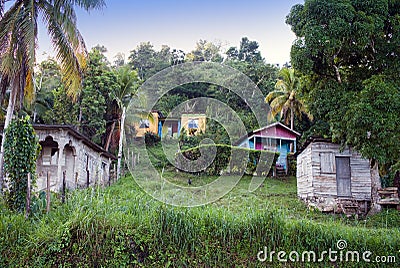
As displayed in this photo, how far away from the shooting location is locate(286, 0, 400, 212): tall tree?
40.2ft

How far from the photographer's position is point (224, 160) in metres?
19.4

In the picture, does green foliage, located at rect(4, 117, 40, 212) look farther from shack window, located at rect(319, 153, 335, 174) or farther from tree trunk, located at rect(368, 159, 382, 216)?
tree trunk, located at rect(368, 159, 382, 216)

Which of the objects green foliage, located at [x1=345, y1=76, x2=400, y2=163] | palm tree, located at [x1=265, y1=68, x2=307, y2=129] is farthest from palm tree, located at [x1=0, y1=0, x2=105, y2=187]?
palm tree, located at [x1=265, y1=68, x2=307, y2=129]

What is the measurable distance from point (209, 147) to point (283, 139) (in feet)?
26.0

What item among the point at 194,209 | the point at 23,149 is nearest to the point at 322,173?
the point at 194,209

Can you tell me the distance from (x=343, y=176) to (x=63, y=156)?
11059 mm

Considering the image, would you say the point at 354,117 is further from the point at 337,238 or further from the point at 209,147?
the point at 209,147

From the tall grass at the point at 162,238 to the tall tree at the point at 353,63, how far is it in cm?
505

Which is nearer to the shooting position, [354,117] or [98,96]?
[354,117]

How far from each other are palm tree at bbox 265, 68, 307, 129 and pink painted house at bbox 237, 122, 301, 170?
2.20 m

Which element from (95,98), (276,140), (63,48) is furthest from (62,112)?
(276,140)

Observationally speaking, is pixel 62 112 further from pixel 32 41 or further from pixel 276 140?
pixel 276 140

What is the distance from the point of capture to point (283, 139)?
24828mm

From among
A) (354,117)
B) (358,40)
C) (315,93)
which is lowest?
(354,117)
